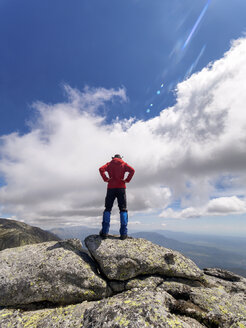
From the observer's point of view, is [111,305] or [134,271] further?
[134,271]

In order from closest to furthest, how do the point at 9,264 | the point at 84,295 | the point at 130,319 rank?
the point at 130,319
the point at 84,295
the point at 9,264

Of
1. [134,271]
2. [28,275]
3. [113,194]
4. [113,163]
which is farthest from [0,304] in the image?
[113,163]

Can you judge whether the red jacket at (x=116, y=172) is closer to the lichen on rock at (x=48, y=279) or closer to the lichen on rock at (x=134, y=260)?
the lichen on rock at (x=134, y=260)

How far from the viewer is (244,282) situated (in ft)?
48.5

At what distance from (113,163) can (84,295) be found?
358 inches

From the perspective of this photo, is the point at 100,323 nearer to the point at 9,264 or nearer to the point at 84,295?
the point at 84,295

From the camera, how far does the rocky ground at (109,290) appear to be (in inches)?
275

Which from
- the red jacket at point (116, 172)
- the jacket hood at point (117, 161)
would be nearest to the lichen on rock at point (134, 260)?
the red jacket at point (116, 172)

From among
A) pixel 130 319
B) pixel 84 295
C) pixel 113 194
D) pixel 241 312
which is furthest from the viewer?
pixel 113 194

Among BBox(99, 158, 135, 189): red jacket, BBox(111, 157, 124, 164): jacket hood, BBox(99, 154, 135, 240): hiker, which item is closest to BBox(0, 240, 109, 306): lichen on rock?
BBox(99, 154, 135, 240): hiker

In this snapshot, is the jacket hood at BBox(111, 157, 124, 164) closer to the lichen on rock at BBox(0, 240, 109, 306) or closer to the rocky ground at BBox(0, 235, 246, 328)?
the rocky ground at BBox(0, 235, 246, 328)

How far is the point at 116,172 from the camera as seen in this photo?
46.3ft

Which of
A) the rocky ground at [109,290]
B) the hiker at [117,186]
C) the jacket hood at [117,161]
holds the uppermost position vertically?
the jacket hood at [117,161]

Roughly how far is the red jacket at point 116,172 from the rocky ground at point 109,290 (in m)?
4.42
